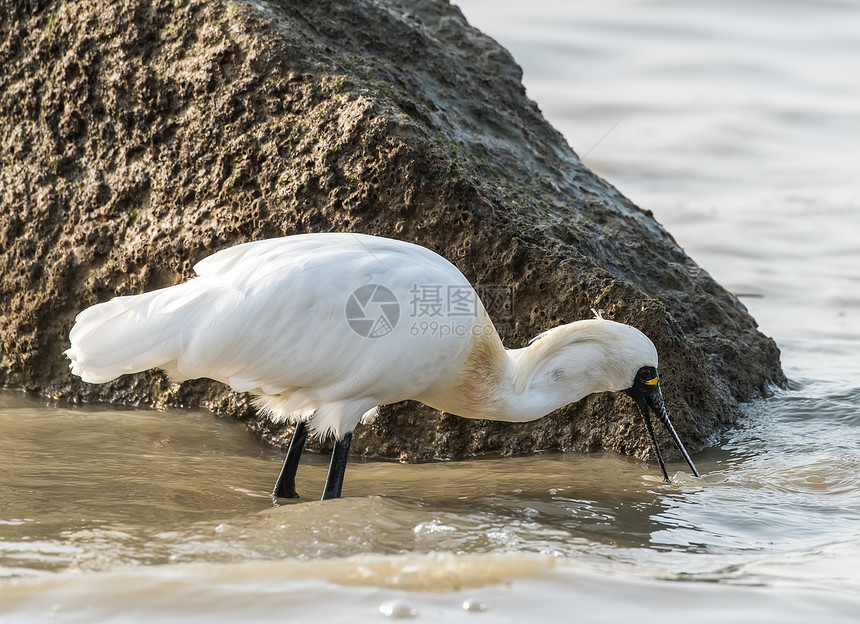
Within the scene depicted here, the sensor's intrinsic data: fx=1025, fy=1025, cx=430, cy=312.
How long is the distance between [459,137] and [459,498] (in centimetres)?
285

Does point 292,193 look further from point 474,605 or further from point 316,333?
point 474,605

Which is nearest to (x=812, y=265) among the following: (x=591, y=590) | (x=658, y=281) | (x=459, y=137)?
(x=658, y=281)

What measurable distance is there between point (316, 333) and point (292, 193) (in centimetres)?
153

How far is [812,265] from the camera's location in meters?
12.2

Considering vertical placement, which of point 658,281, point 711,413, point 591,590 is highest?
point 658,281

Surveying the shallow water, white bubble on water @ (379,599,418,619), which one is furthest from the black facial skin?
white bubble on water @ (379,599,418,619)

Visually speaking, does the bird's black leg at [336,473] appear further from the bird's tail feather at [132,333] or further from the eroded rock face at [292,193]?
the eroded rock face at [292,193]

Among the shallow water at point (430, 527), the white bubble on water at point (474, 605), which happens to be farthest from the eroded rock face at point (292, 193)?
the white bubble on water at point (474, 605)

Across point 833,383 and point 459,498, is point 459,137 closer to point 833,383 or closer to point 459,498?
point 459,498

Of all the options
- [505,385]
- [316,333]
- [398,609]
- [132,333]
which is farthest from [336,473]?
[398,609]

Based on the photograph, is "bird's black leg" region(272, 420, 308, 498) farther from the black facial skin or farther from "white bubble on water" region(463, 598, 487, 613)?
the black facial skin

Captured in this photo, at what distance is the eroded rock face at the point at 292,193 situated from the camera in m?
6.72

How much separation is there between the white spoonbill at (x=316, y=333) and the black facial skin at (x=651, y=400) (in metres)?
0.26

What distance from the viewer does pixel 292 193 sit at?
6.82 metres
